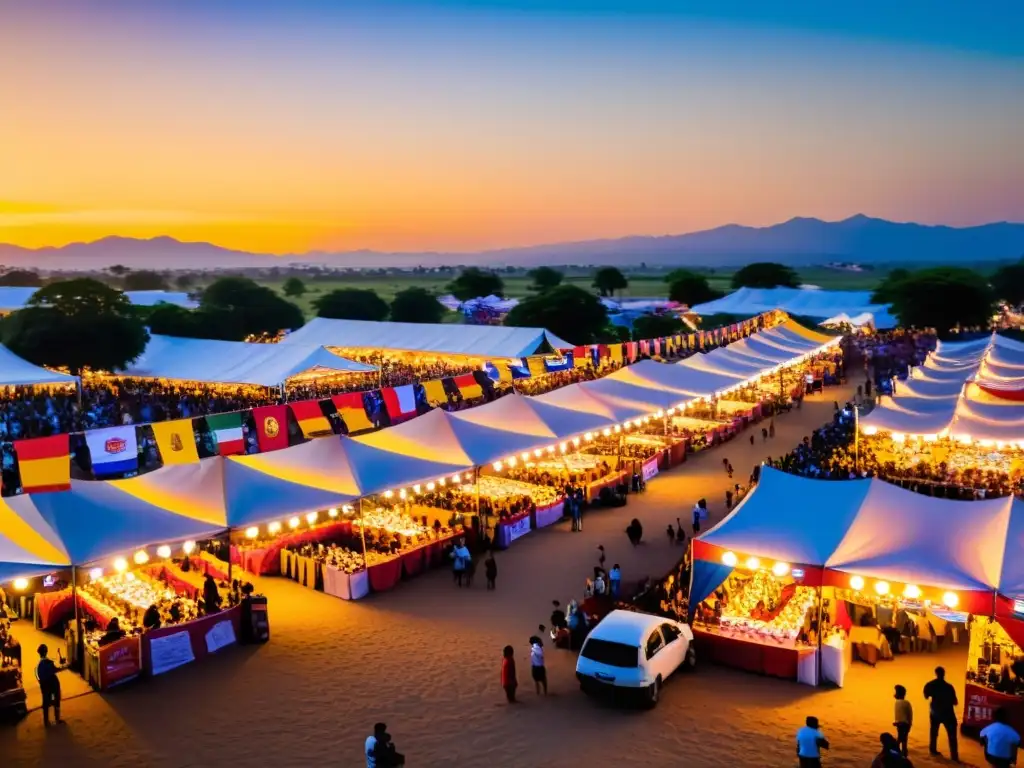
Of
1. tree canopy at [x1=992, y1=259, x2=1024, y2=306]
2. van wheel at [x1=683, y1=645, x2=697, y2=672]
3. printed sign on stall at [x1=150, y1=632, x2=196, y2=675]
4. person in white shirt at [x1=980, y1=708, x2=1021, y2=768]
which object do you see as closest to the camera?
person in white shirt at [x1=980, y1=708, x2=1021, y2=768]

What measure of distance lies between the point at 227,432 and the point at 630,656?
8.59 metres

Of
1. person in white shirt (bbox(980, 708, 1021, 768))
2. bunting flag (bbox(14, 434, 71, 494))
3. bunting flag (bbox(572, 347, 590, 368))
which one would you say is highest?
bunting flag (bbox(14, 434, 71, 494))

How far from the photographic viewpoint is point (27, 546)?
10.8 meters

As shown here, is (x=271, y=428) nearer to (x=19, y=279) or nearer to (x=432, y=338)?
(x=432, y=338)

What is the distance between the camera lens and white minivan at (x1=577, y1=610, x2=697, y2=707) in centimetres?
960

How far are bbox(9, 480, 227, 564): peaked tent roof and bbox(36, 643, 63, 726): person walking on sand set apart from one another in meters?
1.50

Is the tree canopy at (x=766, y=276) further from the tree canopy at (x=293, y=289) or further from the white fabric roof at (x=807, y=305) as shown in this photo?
the tree canopy at (x=293, y=289)

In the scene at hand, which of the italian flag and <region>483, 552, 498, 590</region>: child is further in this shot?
the italian flag

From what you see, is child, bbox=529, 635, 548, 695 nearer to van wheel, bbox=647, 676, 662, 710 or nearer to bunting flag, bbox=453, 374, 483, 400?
van wheel, bbox=647, 676, 662, 710

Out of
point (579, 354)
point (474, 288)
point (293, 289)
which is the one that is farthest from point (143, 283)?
point (579, 354)

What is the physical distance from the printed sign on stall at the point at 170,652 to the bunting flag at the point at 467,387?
9361 millimetres

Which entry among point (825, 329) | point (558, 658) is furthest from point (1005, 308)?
point (558, 658)

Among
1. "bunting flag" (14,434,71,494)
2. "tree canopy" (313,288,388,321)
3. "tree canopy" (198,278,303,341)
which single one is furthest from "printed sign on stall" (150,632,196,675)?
"tree canopy" (313,288,388,321)

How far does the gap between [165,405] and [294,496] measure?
18.6m
